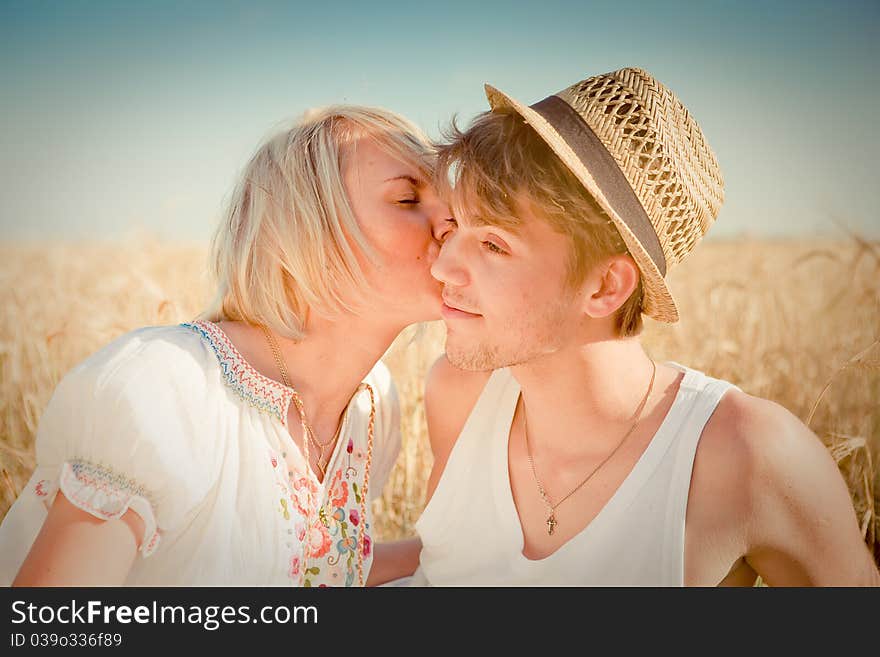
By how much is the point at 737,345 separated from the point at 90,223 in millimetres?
3614

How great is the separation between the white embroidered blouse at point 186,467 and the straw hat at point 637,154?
3.50 ft

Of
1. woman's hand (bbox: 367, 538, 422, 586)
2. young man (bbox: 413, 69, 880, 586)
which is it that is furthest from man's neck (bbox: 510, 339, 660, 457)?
woman's hand (bbox: 367, 538, 422, 586)

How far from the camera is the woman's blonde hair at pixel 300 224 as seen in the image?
7.96ft

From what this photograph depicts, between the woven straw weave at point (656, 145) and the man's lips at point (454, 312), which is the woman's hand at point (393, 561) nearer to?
the man's lips at point (454, 312)

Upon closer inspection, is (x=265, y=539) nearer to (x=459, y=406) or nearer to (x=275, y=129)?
(x=459, y=406)

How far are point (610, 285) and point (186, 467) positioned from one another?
1.24 metres

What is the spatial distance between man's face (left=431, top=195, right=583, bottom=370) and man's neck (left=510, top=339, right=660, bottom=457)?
7 centimetres

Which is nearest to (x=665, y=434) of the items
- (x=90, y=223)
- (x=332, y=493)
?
(x=332, y=493)

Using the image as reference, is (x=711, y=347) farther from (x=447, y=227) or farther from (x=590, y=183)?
(x=590, y=183)

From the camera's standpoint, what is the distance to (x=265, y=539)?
7.28 ft

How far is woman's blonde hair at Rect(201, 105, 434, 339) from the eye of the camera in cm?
243

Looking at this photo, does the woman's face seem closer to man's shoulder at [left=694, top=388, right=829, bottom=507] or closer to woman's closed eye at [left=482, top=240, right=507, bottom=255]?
woman's closed eye at [left=482, top=240, right=507, bottom=255]

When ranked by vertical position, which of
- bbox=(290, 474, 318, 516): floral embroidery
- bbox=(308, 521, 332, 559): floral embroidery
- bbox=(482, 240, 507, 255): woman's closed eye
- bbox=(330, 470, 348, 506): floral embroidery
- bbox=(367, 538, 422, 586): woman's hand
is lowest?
bbox=(367, 538, 422, 586): woman's hand

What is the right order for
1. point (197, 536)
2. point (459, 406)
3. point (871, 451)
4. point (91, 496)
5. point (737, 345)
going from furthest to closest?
point (737, 345), point (871, 451), point (459, 406), point (197, 536), point (91, 496)
